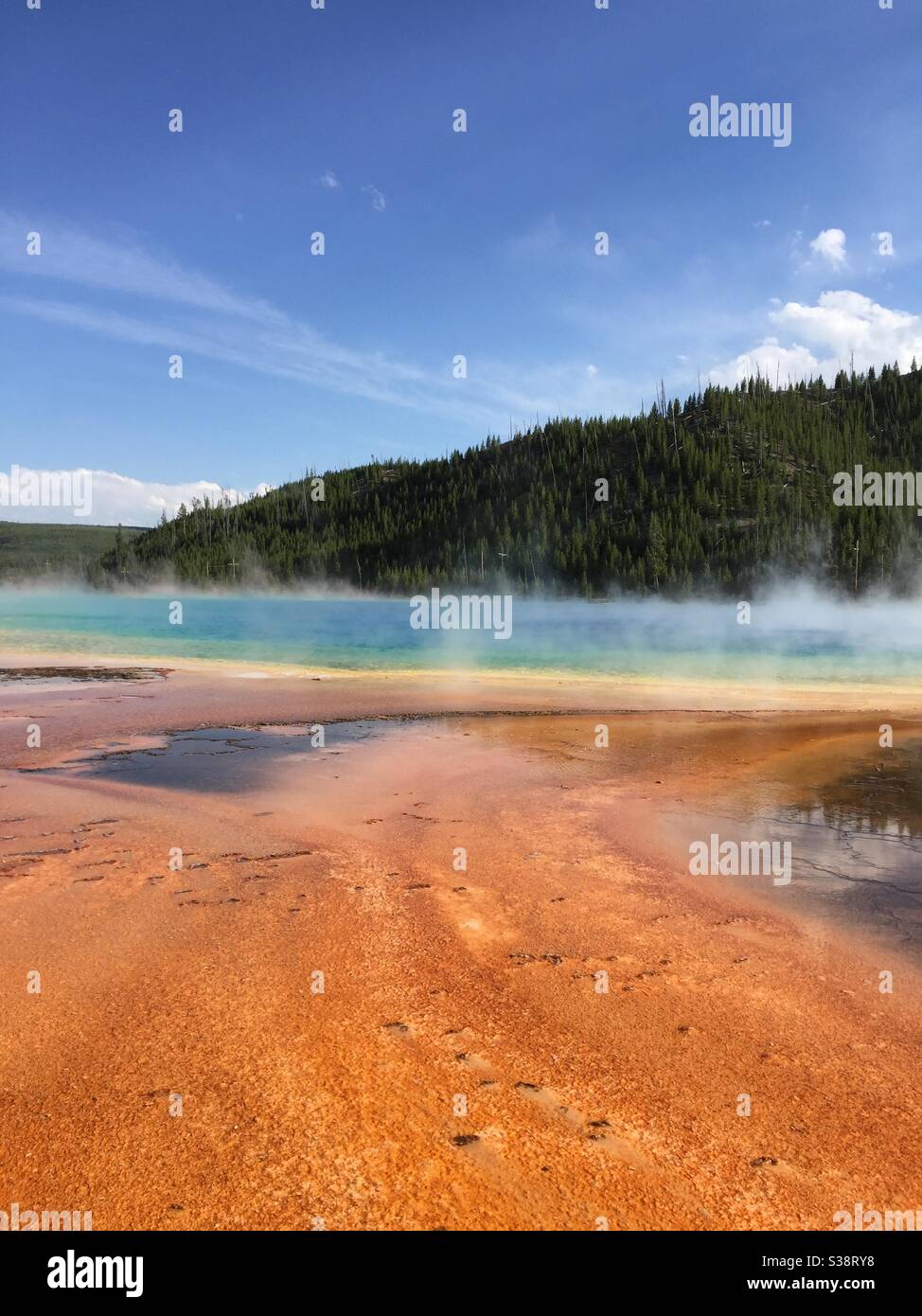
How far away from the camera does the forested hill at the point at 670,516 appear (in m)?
129

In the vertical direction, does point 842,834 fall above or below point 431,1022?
below

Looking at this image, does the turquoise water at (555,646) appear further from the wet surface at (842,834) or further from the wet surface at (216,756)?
the wet surface at (842,834)

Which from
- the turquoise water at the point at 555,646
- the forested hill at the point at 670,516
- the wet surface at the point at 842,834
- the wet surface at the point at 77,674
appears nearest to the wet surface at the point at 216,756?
the wet surface at the point at 842,834

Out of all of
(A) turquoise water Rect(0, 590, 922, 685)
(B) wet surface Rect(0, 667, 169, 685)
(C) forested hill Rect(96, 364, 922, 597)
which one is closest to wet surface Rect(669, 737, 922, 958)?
(A) turquoise water Rect(0, 590, 922, 685)

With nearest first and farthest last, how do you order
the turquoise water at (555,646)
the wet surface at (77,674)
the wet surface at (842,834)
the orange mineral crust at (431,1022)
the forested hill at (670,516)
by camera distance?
the orange mineral crust at (431,1022)
the wet surface at (842,834)
the wet surface at (77,674)
the turquoise water at (555,646)
the forested hill at (670,516)

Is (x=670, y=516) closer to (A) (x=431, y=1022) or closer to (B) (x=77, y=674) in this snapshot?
(B) (x=77, y=674)

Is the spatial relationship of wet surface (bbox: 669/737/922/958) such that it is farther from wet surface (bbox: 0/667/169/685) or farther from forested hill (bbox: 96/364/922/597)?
forested hill (bbox: 96/364/922/597)

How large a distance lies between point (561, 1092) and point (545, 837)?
17.4 ft

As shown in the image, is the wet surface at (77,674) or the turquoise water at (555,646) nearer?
the wet surface at (77,674)

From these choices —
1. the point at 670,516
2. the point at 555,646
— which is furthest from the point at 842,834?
the point at 670,516

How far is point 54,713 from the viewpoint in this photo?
65.2ft

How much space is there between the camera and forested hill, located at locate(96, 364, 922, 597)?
129 metres

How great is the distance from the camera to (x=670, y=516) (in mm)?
147250
